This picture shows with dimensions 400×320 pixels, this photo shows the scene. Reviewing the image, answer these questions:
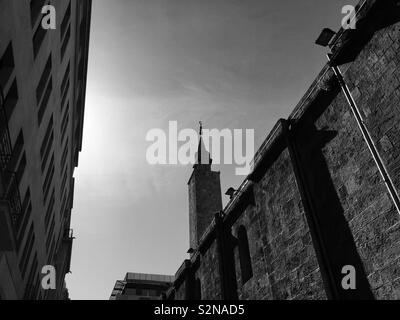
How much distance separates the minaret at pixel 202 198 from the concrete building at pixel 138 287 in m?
30.4

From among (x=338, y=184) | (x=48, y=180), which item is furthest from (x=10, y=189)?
Result: (x=338, y=184)

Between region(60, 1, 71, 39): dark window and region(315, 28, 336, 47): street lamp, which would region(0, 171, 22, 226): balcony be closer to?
region(60, 1, 71, 39): dark window

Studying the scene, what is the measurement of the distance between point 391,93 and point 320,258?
145 inches

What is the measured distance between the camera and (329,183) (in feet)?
25.8

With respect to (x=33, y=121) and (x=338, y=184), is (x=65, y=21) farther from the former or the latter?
(x=338, y=184)

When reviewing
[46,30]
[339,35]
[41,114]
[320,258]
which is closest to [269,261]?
[320,258]

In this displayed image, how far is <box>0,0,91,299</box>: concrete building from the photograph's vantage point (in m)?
8.44

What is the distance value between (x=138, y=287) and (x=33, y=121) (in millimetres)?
40765

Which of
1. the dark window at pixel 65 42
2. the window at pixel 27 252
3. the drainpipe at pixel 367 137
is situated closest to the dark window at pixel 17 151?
the window at pixel 27 252

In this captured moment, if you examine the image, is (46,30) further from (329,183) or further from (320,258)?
(320,258)

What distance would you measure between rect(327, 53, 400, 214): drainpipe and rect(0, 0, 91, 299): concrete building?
7405mm

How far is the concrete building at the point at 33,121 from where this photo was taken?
844 centimetres

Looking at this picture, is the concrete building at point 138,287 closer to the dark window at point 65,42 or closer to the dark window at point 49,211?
the dark window at point 49,211

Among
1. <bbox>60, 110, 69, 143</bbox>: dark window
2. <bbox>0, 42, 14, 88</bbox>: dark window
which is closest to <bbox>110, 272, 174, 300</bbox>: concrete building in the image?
<bbox>60, 110, 69, 143</bbox>: dark window
